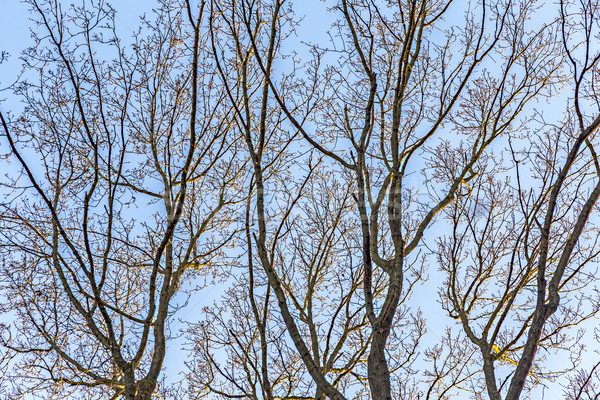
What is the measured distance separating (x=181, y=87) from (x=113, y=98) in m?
0.82

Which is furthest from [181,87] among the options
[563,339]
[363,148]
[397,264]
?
[563,339]

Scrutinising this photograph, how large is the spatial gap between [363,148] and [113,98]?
390 centimetres

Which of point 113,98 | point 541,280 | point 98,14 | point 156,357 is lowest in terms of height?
point 541,280

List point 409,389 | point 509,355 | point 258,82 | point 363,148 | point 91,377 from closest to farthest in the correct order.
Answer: point 363,148, point 91,377, point 258,82, point 509,355, point 409,389

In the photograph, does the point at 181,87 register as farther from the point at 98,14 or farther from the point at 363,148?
the point at 363,148

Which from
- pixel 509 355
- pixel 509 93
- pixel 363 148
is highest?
pixel 509 93

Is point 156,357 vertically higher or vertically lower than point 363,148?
lower

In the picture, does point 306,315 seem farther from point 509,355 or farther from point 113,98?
point 113,98

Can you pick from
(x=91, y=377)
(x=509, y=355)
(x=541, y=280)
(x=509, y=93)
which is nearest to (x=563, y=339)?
(x=509, y=355)

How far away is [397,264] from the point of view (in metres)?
2.41

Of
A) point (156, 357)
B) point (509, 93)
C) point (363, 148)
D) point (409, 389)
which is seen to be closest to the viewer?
point (363, 148)

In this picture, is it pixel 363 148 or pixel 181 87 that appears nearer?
pixel 363 148

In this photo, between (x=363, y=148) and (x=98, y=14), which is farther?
(x=98, y=14)

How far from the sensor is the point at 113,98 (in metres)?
5.59
